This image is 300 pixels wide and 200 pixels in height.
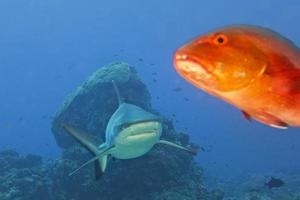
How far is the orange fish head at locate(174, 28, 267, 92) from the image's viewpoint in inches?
72.1

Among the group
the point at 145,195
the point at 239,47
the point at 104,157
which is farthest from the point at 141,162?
the point at 239,47

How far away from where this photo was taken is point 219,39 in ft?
6.20

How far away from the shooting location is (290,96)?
5.92 feet

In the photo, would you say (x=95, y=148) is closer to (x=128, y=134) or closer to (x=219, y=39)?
(x=128, y=134)

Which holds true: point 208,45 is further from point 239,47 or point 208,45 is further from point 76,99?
point 76,99

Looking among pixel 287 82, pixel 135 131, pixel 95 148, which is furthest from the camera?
pixel 95 148

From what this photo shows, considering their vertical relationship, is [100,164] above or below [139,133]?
below

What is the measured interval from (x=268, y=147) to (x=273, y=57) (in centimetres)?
6842

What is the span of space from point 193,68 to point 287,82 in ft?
1.60

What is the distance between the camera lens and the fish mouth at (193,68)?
183cm

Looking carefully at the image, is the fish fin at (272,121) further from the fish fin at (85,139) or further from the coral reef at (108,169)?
the coral reef at (108,169)

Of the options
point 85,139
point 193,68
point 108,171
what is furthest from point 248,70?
point 108,171

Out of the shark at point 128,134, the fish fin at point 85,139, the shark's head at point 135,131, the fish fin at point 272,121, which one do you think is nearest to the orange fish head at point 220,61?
the fish fin at point 272,121

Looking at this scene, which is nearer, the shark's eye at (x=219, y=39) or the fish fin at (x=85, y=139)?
the shark's eye at (x=219, y=39)
